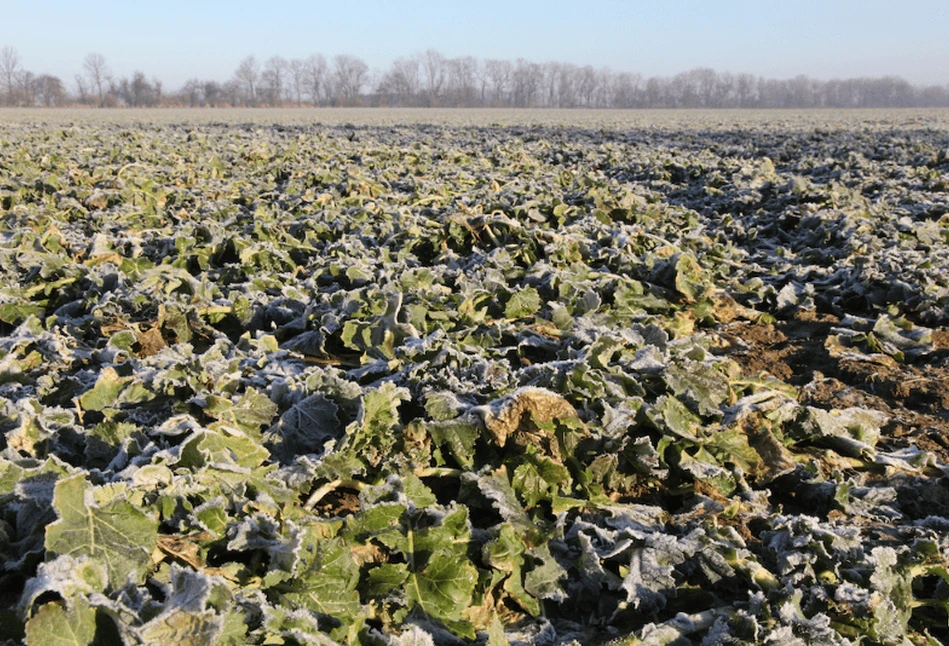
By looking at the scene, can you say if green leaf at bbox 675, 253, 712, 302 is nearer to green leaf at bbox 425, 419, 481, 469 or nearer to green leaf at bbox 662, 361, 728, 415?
green leaf at bbox 662, 361, 728, 415

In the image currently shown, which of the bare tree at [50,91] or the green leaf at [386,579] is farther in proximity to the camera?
the bare tree at [50,91]

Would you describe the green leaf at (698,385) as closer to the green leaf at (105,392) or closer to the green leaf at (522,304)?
the green leaf at (522,304)

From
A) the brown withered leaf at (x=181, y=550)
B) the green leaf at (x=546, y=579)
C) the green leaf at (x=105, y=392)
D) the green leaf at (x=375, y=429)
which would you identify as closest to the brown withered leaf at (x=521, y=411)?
the green leaf at (x=375, y=429)

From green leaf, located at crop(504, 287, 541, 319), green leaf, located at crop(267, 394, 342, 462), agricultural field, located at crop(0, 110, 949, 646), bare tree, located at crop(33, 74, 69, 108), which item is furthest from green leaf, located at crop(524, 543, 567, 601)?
bare tree, located at crop(33, 74, 69, 108)

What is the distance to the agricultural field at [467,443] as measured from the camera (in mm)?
2051

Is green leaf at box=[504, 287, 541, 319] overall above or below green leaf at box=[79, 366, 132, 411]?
above

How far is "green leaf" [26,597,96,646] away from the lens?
5.28 feet

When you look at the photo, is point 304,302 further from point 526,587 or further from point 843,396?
point 843,396

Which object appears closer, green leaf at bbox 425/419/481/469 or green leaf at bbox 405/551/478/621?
green leaf at bbox 405/551/478/621

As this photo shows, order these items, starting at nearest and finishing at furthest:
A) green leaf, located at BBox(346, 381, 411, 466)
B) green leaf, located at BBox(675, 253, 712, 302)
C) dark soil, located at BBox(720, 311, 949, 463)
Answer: green leaf, located at BBox(346, 381, 411, 466), dark soil, located at BBox(720, 311, 949, 463), green leaf, located at BBox(675, 253, 712, 302)

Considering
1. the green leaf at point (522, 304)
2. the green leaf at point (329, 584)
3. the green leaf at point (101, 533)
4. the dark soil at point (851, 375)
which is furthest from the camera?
the green leaf at point (522, 304)

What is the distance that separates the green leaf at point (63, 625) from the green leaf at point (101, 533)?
0.62ft

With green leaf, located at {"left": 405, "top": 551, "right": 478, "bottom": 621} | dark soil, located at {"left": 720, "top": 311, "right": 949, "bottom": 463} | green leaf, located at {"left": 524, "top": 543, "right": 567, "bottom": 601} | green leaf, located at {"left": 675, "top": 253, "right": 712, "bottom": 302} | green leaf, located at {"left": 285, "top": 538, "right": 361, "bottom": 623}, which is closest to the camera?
green leaf, located at {"left": 285, "top": 538, "right": 361, "bottom": 623}

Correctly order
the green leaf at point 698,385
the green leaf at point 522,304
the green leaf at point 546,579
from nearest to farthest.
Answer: the green leaf at point 546,579, the green leaf at point 698,385, the green leaf at point 522,304
